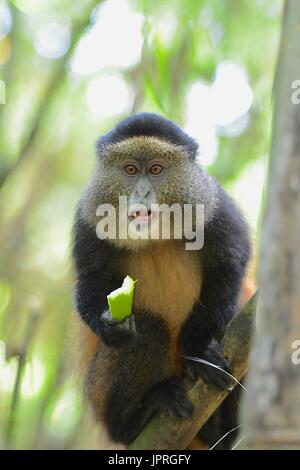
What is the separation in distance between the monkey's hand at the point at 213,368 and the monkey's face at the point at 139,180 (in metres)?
0.92

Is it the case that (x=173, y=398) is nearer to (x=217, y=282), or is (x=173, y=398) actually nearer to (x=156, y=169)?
(x=217, y=282)

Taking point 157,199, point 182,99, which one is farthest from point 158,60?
point 157,199

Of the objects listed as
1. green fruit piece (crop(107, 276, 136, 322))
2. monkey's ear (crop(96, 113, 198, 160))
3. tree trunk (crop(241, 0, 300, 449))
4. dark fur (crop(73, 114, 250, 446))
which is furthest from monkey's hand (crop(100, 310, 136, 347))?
tree trunk (crop(241, 0, 300, 449))

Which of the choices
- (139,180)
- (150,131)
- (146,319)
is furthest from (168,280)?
(150,131)

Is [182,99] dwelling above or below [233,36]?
below

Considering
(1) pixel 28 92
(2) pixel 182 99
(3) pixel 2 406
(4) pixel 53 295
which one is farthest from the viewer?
(1) pixel 28 92

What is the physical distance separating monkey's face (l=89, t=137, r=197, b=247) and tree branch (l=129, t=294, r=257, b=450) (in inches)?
43.2

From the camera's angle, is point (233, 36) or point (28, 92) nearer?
point (233, 36)

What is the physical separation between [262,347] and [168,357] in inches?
143

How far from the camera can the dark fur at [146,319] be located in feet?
17.8

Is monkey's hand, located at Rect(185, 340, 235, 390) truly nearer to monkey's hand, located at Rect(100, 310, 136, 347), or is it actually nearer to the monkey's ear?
monkey's hand, located at Rect(100, 310, 136, 347)

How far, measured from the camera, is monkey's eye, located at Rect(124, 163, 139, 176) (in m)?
5.66

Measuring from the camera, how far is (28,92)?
10.5 m
